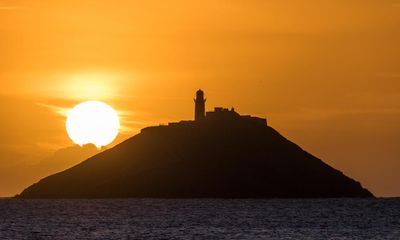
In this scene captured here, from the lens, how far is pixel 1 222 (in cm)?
19275

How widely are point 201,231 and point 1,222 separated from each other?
163ft

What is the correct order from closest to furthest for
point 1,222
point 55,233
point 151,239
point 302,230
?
point 151,239
point 55,233
point 302,230
point 1,222

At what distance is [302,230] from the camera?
163625 millimetres

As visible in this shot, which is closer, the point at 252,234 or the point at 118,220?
the point at 252,234

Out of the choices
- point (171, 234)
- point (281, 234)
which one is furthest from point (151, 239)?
point (281, 234)

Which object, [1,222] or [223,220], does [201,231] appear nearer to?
[223,220]

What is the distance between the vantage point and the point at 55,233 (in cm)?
15312

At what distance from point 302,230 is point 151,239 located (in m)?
31.3

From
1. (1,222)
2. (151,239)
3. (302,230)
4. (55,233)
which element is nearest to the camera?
(151,239)

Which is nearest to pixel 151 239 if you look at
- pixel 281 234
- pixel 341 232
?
pixel 281 234

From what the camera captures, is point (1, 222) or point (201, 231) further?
point (1, 222)

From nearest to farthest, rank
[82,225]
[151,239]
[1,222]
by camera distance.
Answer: [151,239], [82,225], [1,222]

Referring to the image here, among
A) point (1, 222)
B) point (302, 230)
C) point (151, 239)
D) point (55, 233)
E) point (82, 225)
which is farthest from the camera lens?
point (1, 222)

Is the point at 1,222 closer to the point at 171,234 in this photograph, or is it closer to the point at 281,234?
the point at 171,234
